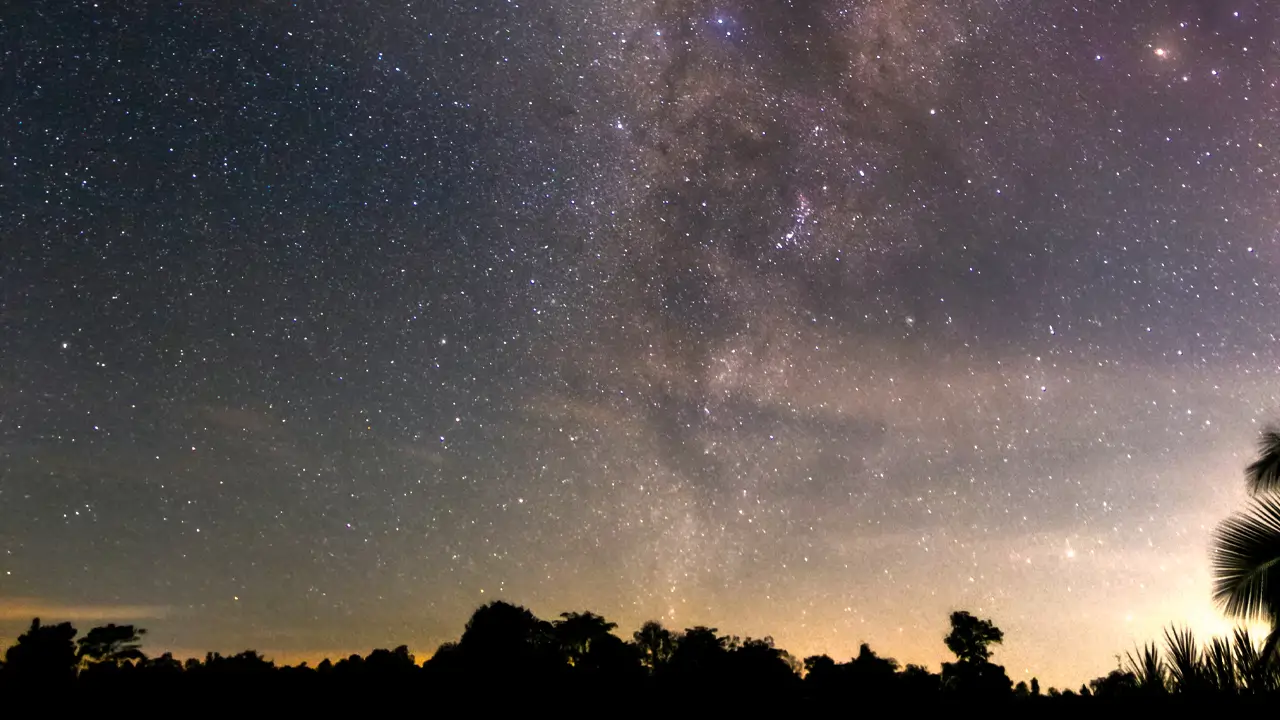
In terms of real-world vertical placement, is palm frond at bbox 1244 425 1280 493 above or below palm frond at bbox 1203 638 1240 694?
above

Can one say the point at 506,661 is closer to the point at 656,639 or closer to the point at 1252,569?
the point at 1252,569

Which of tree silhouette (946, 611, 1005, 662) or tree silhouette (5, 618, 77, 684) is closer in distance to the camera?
tree silhouette (5, 618, 77, 684)

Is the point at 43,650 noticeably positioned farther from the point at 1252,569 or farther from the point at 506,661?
A: the point at 1252,569

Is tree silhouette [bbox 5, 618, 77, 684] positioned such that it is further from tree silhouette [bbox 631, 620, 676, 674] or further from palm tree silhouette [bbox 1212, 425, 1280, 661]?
tree silhouette [bbox 631, 620, 676, 674]

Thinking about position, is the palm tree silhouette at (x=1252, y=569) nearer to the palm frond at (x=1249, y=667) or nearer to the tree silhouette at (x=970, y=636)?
the palm frond at (x=1249, y=667)

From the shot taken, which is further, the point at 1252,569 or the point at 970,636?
the point at 970,636

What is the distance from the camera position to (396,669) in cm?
698

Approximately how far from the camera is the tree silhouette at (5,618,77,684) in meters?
7.08

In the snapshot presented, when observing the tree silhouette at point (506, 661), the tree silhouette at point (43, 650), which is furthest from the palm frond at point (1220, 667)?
the tree silhouette at point (43, 650)

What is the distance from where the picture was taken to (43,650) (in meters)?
8.20

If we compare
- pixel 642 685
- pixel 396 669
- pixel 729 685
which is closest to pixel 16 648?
pixel 396 669

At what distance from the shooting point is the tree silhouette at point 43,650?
279 inches

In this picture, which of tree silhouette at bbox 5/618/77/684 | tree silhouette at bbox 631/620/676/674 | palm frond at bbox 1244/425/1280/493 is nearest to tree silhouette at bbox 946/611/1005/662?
tree silhouette at bbox 631/620/676/674

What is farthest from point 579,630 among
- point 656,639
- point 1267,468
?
point 1267,468
